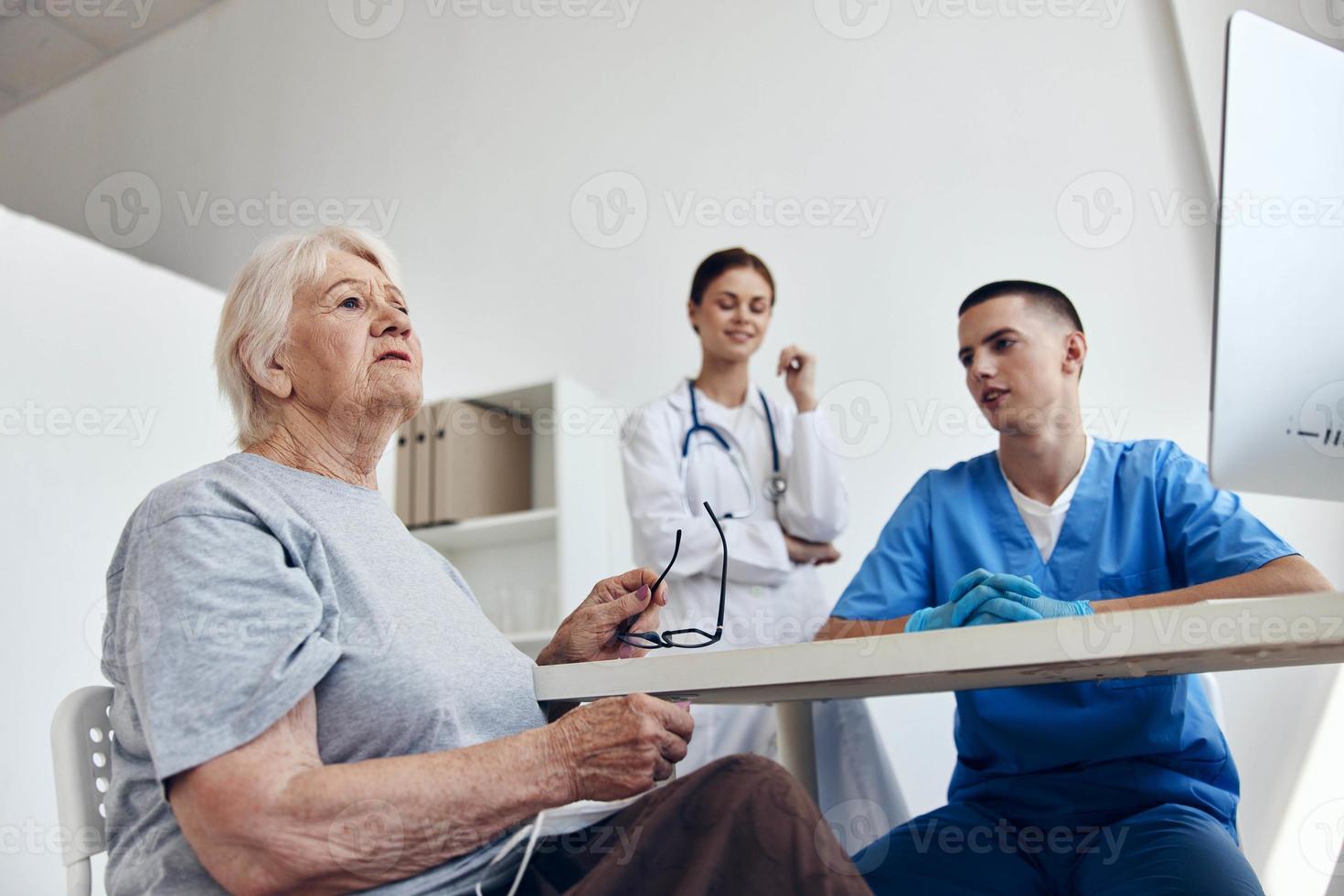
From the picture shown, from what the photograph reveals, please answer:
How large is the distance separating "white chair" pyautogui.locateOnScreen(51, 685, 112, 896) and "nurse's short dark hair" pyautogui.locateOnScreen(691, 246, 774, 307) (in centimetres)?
170

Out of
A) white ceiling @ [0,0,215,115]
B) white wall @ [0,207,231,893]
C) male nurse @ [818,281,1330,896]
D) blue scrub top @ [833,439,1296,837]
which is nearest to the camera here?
male nurse @ [818,281,1330,896]

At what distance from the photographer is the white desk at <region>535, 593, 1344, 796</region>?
28.7 inches

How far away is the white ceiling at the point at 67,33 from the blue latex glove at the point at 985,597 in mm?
4183

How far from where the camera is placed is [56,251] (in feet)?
7.32

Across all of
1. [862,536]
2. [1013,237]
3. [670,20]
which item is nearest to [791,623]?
[862,536]

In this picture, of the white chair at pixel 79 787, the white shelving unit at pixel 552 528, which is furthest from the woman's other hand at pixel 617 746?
the white shelving unit at pixel 552 528

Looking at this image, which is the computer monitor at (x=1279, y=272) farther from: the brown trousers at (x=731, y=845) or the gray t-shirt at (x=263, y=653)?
the gray t-shirt at (x=263, y=653)

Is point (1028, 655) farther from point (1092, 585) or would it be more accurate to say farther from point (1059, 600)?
point (1092, 585)

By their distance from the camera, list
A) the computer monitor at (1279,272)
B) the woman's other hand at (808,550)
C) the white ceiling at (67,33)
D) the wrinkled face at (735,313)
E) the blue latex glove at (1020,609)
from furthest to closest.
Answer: the white ceiling at (67,33) < the wrinkled face at (735,313) < the woman's other hand at (808,550) < the blue latex glove at (1020,609) < the computer monitor at (1279,272)

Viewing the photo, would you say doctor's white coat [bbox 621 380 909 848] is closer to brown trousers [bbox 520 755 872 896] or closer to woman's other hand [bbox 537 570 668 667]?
woman's other hand [bbox 537 570 668 667]

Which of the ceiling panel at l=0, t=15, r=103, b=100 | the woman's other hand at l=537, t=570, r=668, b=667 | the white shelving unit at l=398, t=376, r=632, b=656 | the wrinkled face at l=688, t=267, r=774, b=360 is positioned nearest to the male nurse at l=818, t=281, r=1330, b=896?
the woman's other hand at l=537, t=570, r=668, b=667

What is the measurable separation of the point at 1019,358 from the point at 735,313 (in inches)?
33.2

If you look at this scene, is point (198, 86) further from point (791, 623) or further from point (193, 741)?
point (193, 741)

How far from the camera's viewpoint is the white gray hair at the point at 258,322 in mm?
1199
